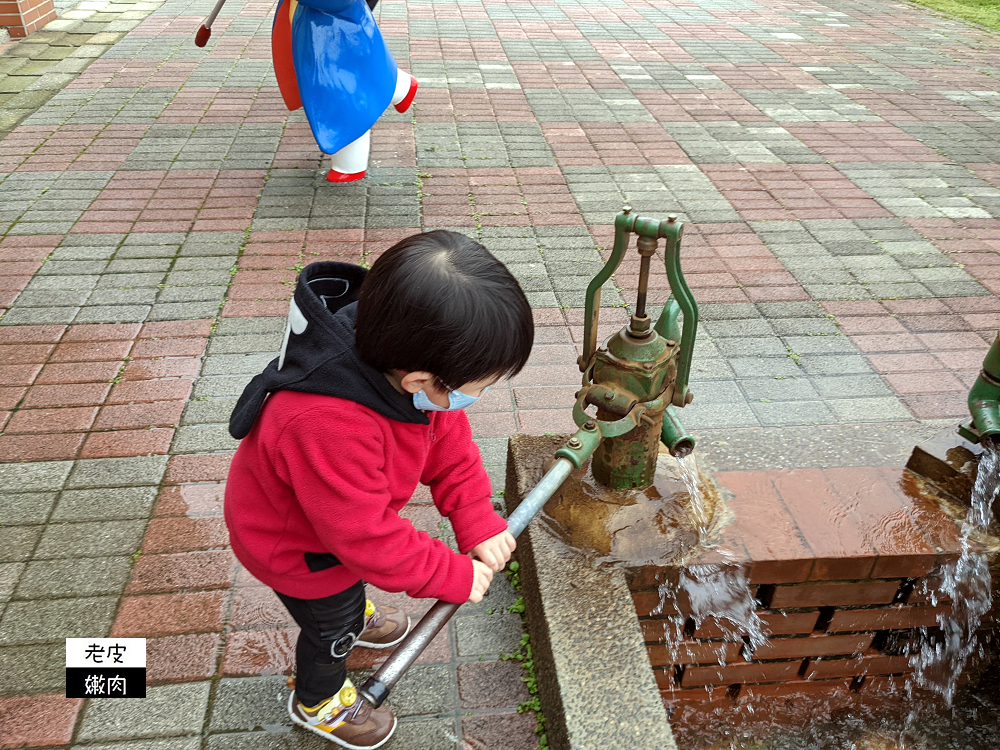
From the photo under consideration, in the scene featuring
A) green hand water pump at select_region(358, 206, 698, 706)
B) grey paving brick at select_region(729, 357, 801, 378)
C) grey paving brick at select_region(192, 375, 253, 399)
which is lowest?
grey paving brick at select_region(729, 357, 801, 378)

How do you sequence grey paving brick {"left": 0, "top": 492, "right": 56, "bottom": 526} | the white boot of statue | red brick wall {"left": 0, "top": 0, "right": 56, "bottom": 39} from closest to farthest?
1. grey paving brick {"left": 0, "top": 492, "right": 56, "bottom": 526}
2. the white boot of statue
3. red brick wall {"left": 0, "top": 0, "right": 56, "bottom": 39}

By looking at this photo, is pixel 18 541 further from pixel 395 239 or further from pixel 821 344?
pixel 821 344

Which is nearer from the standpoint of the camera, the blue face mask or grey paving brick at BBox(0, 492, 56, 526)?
the blue face mask

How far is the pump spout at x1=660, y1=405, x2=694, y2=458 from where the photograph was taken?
1747 millimetres

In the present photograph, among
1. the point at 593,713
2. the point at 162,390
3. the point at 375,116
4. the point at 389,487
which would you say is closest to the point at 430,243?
the point at 389,487

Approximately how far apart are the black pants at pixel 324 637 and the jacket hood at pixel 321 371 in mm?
438

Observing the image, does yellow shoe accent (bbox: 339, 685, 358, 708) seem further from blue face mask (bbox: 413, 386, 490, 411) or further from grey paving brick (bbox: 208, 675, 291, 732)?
blue face mask (bbox: 413, 386, 490, 411)

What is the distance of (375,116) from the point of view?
439cm

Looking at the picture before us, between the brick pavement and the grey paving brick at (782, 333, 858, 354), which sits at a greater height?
the brick pavement

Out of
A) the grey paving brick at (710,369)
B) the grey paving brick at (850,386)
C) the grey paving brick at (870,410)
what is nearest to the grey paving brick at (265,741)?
the grey paving brick at (710,369)

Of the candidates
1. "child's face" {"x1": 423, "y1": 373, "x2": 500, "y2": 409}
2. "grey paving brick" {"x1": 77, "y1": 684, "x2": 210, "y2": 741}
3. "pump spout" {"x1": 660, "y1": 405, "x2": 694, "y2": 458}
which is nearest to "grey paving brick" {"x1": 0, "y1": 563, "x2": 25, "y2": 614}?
"grey paving brick" {"x1": 77, "y1": 684, "x2": 210, "y2": 741}

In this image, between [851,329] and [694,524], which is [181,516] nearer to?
[694,524]

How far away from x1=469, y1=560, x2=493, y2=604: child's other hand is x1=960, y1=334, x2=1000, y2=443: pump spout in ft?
4.37

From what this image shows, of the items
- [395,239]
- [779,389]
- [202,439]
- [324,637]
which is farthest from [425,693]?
[395,239]
